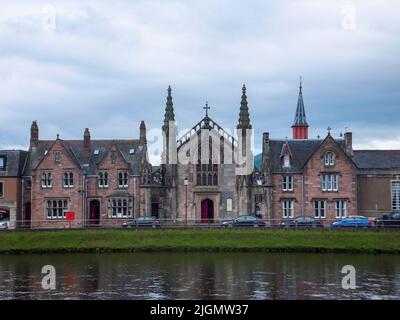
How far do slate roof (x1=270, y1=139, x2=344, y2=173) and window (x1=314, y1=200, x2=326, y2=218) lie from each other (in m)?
4.26

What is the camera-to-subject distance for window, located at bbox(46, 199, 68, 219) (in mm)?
83312

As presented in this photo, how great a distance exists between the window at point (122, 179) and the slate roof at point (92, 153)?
0.91 m

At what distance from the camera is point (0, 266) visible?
54812 mm

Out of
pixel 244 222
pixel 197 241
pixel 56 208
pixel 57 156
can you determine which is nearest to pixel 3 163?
pixel 57 156

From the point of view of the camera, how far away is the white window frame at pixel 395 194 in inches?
3246

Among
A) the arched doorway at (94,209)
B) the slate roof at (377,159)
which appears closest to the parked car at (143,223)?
the arched doorway at (94,209)

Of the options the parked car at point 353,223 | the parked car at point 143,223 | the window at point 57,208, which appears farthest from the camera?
the window at point 57,208

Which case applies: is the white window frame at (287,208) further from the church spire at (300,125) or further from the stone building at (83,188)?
the church spire at (300,125)

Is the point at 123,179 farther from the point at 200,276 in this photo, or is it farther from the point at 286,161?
the point at 200,276

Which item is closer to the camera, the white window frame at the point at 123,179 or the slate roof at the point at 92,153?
the white window frame at the point at 123,179

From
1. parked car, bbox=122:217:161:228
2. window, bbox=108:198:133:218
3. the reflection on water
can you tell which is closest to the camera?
the reflection on water

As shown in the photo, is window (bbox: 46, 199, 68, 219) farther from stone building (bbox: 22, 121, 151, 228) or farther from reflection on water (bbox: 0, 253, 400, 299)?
reflection on water (bbox: 0, 253, 400, 299)

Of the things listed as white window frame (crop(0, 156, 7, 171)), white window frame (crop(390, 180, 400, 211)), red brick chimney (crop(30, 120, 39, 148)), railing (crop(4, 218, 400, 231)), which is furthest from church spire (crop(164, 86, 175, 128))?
white window frame (crop(390, 180, 400, 211))
